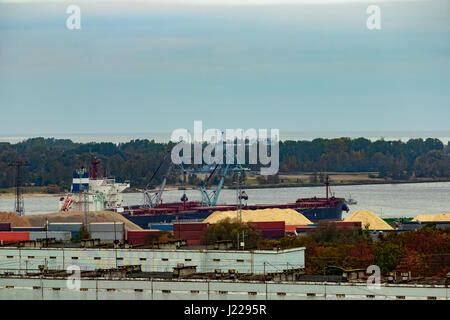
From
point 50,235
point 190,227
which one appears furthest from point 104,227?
point 50,235

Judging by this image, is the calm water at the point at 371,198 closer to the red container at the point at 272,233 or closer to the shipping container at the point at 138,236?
the red container at the point at 272,233

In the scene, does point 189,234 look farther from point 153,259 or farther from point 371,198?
point 371,198

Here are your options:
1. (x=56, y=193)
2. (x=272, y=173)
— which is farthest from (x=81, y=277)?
(x=272, y=173)

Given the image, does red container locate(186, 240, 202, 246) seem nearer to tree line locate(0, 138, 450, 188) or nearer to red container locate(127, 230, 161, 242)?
red container locate(127, 230, 161, 242)

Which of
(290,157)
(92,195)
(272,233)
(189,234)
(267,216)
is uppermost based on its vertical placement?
(290,157)

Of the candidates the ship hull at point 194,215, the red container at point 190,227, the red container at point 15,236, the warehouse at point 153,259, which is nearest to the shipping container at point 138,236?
the red container at point 190,227
